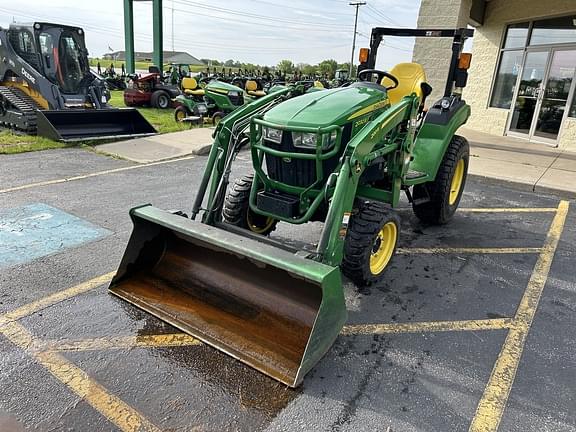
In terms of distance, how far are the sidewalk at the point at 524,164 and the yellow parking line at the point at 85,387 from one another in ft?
22.7

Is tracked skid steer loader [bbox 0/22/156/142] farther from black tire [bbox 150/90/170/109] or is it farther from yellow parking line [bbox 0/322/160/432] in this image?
yellow parking line [bbox 0/322/160/432]

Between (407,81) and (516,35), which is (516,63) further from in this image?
(407,81)

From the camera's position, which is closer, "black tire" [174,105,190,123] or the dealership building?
the dealership building

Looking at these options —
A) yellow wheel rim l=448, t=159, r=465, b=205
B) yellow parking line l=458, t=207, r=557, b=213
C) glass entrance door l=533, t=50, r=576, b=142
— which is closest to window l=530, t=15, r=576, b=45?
glass entrance door l=533, t=50, r=576, b=142

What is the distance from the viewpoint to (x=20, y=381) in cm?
254

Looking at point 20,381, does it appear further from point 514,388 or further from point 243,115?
point 514,388

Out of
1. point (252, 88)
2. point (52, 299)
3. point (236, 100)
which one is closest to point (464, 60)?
point (52, 299)

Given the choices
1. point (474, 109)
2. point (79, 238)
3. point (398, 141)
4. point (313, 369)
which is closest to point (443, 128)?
point (398, 141)

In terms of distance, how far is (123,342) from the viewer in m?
2.91

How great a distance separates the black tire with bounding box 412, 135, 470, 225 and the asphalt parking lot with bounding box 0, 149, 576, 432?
39 cm

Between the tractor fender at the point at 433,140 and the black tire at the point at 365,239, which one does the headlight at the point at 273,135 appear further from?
the tractor fender at the point at 433,140

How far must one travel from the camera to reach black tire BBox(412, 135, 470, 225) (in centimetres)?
502

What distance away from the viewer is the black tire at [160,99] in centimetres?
1573

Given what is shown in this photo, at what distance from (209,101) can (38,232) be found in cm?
907
